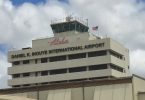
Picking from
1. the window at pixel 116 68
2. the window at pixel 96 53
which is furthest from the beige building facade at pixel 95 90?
the window at pixel 116 68

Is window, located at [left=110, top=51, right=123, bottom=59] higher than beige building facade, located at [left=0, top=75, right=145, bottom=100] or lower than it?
higher

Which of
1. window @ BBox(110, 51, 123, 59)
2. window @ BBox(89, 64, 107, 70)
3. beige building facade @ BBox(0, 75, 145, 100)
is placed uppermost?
window @ BBox(110, 51, 123, 59)

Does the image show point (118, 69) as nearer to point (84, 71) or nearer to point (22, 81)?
point (84, 71)

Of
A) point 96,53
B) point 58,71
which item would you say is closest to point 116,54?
point 96,53

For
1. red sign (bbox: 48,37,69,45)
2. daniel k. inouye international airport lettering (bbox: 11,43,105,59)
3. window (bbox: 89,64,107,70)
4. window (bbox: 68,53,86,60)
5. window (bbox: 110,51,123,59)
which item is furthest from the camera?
red sign (bbox: 48,37,69,45)

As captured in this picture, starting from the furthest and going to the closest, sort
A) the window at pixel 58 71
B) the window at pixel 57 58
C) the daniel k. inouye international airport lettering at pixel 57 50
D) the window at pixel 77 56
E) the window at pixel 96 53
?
1. the window at pixel 57 58
2. the window at pixel 58 71
3. the window at pixel 77 56
4. the daniel k. inouye international airport lettering at pixel 57 50
5. the window at pixel 96 53

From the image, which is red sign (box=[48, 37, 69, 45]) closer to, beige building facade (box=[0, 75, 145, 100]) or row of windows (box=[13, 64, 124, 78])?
→ row of windows (box=[13, 64, 124, 78])

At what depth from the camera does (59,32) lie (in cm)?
14200

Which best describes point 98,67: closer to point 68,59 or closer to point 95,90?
point 68,59

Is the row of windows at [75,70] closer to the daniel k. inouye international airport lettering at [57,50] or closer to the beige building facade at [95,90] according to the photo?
the daniel k. inouye international airport lettering at [57,50]

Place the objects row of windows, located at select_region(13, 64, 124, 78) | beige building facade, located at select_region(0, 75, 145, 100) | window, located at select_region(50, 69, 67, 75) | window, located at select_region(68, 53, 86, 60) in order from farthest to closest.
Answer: window, located at select_region(50, 69, 67, 75)
window, located at select_region(68, 53, 86, 60)
row of windows, located at select_region(13, 64, 124, 78)
beige building facade, located at select_region(0, 75, 145, 100)

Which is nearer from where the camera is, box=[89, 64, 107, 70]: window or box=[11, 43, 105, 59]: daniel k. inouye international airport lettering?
box=[89, 64, 107, 70]: window

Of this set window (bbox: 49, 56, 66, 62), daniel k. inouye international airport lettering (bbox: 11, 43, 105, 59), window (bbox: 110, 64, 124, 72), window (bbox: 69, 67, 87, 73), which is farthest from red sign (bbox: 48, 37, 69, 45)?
window (bbox: 110, 64, 124, 72)

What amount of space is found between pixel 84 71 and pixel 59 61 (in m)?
8.65
